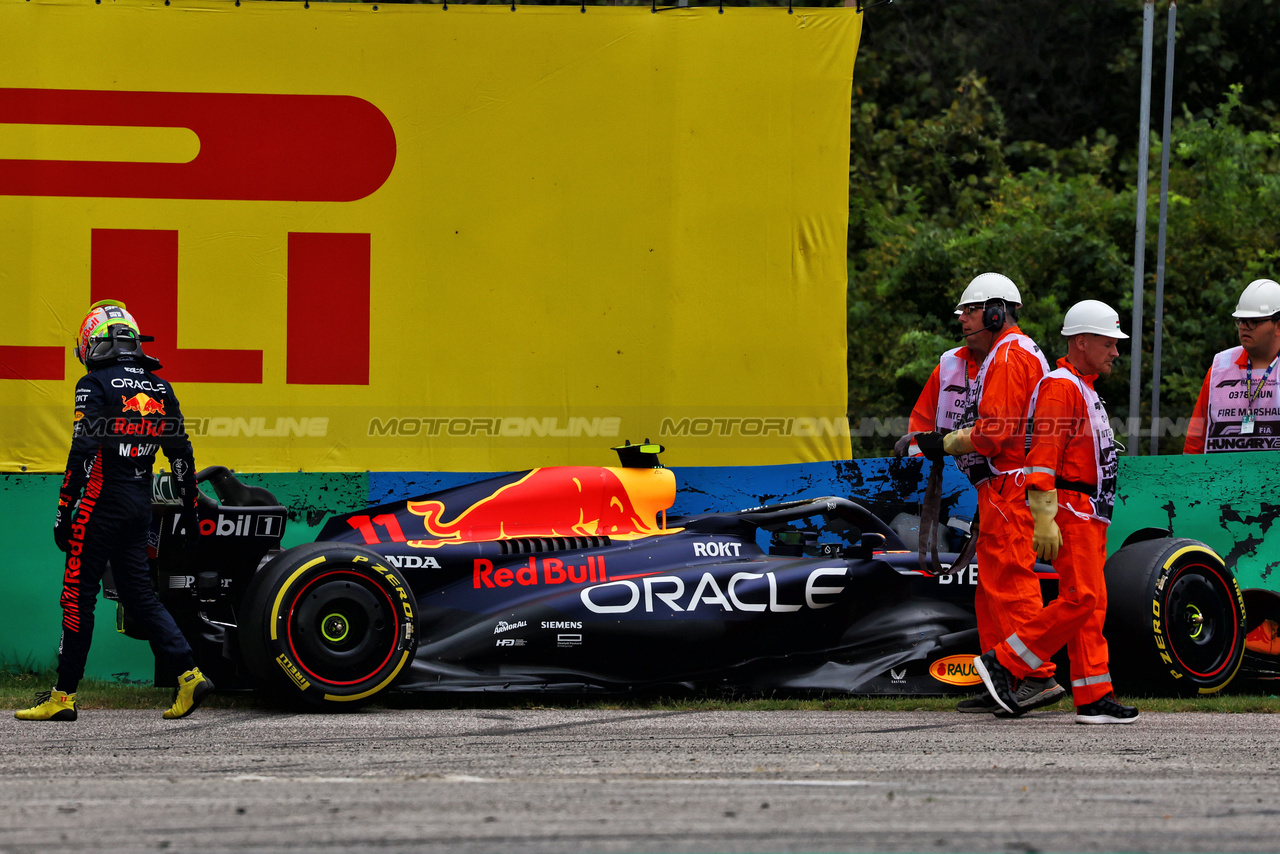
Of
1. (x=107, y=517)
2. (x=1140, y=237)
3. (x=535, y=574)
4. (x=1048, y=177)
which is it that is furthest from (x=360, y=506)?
(x=1048, y=177)

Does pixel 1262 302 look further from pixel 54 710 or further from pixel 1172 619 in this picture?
pixel 54 710

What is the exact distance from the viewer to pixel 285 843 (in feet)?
12.5

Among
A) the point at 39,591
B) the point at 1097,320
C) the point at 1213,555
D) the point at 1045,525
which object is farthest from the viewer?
the point at 39,591

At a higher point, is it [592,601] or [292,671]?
[592,601]

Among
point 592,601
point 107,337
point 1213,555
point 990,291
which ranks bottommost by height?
point 592,601

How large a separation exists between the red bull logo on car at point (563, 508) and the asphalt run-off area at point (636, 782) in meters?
0.93

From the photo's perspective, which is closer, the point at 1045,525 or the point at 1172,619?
the point at 1045,525

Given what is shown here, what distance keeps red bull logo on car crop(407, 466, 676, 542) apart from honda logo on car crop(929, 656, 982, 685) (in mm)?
1462

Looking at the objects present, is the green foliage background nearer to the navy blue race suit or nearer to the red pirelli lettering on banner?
the red pirelli lettering on banner

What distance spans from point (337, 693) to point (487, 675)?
0.68 meters

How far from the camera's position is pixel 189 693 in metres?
6.21

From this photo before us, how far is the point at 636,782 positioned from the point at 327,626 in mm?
2174
